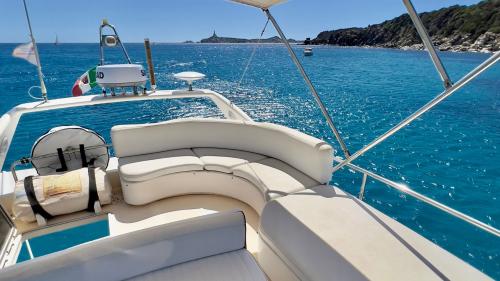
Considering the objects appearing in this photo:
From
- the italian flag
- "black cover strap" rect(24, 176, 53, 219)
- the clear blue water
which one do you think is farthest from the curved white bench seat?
the clear blue water

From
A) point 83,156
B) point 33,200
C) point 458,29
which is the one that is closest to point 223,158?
point 83,156

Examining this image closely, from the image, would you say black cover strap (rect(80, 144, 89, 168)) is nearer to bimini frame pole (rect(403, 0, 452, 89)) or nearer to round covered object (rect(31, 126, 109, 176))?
round covered object (rect(31, 126, 109, 176))

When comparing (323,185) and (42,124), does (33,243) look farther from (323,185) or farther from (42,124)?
(42,124)

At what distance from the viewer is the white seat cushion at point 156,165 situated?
2.89 meters

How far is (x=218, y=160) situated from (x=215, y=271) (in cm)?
170

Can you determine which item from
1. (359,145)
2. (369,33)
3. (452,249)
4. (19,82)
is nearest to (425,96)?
(359,145)

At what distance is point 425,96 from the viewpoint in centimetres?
1593

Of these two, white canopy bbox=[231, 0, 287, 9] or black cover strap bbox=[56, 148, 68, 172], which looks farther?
black cover strap bbox=[56, 148, 68, 172]

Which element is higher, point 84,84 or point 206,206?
point 84,84

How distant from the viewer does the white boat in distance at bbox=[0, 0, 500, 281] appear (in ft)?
4.94

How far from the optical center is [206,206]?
310 cm

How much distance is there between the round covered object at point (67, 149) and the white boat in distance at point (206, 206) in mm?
11

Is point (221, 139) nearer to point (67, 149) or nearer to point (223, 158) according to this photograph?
point (223, 158)

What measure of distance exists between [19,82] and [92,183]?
2706 cm
